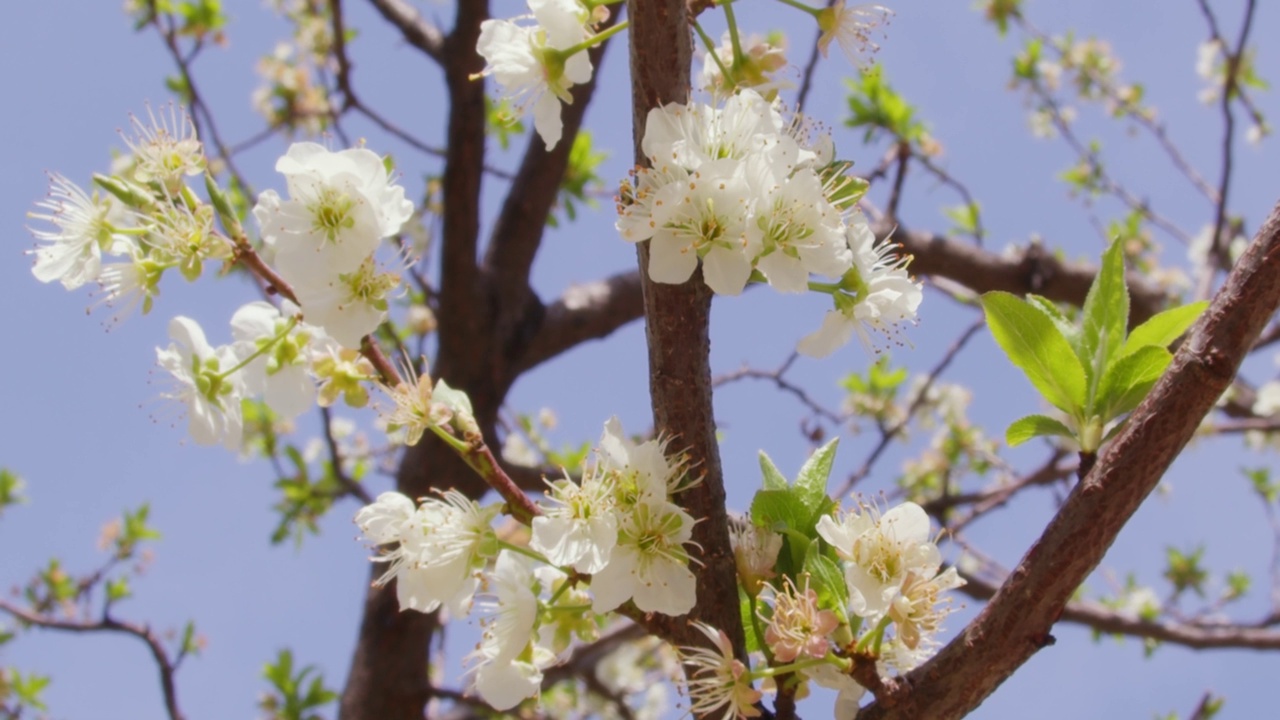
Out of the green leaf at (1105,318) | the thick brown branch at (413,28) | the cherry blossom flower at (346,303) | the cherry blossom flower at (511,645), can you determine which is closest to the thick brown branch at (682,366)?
the cherry blossom flower at (511,645)

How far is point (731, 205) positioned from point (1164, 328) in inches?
18.2

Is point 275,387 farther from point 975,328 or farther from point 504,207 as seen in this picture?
point 975,328

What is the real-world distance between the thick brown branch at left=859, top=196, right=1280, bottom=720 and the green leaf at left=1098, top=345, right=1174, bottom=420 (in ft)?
0.30

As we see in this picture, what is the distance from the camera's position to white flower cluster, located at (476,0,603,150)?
3.40 feet

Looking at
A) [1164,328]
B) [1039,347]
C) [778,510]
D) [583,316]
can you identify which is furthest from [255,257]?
[583,316]

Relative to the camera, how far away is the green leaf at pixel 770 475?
0.99 meters

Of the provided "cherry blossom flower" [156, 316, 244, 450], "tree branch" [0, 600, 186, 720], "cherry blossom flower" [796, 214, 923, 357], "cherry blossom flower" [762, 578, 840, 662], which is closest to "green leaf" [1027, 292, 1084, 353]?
"cherry blossom flower" [796, 214, 923, 357]

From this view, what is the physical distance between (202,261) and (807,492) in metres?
0.66

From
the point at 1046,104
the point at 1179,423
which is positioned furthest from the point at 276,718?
the point at 1046,104

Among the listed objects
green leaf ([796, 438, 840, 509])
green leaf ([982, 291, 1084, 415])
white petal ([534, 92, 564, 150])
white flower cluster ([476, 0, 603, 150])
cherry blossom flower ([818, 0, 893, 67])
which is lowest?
green leaf ([796, 438, 840, 509])

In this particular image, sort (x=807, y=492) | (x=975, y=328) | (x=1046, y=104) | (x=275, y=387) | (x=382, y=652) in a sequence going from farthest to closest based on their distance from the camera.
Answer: (x=1046, y=104)
(x=975, y=328)
(x=382, y=652)
(x=275, y=387)
(x=807, y=492)

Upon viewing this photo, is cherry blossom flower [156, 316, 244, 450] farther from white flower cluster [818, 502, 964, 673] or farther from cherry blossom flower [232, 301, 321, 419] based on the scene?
white flower cluster [818, 502, 964, 673]

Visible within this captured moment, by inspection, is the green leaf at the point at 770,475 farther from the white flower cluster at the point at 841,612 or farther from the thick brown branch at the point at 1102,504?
the thick brown branch at the point at 1102,504

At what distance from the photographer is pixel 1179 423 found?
79cm
